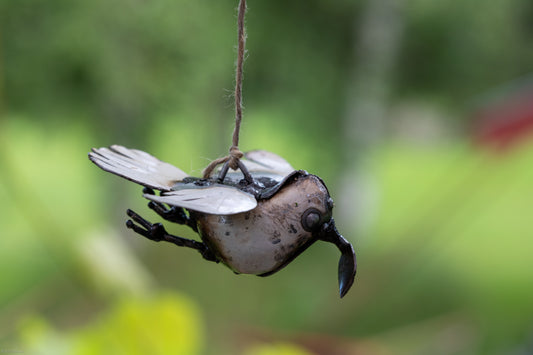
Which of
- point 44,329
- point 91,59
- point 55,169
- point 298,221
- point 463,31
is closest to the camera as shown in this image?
point 298,221

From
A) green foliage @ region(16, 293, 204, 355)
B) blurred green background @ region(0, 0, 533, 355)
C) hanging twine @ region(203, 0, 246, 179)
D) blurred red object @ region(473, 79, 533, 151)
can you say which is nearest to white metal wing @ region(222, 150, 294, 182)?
hanging twine @ region(203, 0, 246, 179)

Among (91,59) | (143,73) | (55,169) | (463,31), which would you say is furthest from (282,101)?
(55,169)

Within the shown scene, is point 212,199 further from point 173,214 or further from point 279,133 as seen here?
point 279,133

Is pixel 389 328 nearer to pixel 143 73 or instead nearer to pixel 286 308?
pixel 286 308

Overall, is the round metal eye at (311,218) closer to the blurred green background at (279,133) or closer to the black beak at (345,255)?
the black beak at (345,255)

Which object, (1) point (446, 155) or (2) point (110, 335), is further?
(1) point (446, 155)

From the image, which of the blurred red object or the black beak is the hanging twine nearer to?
the black beak
